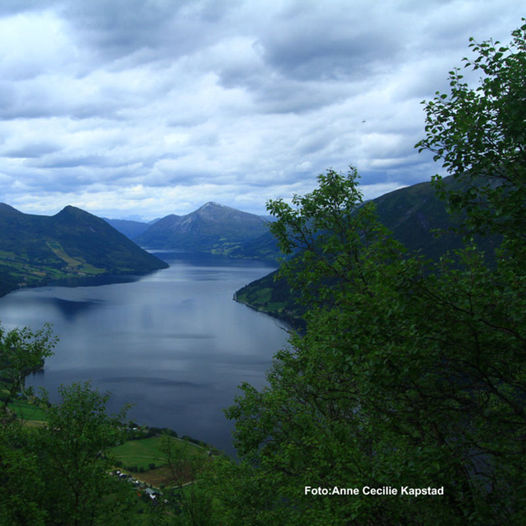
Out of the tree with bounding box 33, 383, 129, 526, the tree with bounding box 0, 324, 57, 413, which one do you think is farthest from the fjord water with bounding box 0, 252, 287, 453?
the tree with bounding box 0, 324, 57, 413

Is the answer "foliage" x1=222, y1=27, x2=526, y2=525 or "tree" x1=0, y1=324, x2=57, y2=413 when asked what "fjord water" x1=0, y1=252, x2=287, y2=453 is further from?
"foliage" x1=222, y1=27, x2=526, y2=525

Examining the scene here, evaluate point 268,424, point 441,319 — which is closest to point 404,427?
point 441,319

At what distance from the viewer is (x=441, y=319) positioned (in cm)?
909

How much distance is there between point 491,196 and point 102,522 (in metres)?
25.3

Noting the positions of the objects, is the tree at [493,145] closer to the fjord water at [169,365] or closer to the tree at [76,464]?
the tree at [76,464]

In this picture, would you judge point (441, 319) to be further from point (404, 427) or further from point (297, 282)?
point (297, 282)

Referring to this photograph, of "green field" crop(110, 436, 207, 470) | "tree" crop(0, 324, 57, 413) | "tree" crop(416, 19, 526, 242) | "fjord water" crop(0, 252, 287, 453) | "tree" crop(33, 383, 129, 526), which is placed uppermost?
"tree" crop(416, 19, 526, 242)

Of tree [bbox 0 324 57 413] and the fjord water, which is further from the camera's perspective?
the fjord water

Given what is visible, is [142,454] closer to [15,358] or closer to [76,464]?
[15,358]

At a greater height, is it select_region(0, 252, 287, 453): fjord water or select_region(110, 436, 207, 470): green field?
select_region(0, 252, 287, 453): fjord water

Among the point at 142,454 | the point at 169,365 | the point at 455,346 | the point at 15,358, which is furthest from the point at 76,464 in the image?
the point at 169,365

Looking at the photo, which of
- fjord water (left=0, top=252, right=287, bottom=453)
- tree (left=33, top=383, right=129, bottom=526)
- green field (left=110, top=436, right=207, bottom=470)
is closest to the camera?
tree (left=33, top=383, right=129, bottom=526)

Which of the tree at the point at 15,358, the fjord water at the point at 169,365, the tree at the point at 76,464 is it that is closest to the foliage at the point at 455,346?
the tree at the point at 76,464

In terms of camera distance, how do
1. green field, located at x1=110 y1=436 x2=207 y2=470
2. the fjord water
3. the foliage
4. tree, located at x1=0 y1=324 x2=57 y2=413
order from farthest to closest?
the fjord water < green field, located at x1=110 y1=436 x2=207 y2=470 < tree, located at x1=0 y1=324 x2=57 y2=413 < the foliage
